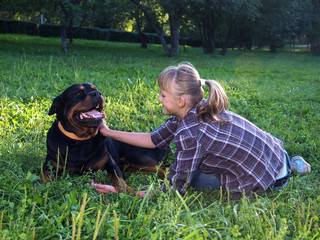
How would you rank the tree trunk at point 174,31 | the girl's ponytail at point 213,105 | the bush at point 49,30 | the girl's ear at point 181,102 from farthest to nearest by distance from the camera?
the bush at point 49,30 → the tree trunk at point 174,31 → the girl's ear at point 181,102 → the girl's ponytail at point 213,105

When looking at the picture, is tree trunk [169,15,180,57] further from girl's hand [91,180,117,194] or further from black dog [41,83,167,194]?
girl's hand [91,180,117,194]

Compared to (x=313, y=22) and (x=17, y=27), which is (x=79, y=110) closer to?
(x=17, y=27)

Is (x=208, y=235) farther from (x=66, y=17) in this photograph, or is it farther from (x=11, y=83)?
(x=66, y=17)

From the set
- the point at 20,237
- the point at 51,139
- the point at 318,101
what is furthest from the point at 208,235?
the point at 318,101

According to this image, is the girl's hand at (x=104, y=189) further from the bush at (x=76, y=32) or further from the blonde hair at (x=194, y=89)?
the bush at (x=76, y=32)

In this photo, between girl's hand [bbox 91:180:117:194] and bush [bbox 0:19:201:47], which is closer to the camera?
girl's hand [bbox 91:180:117:194]

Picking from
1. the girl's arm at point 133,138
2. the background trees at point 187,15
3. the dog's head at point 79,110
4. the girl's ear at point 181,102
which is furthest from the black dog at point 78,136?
the background trees at point 187,15

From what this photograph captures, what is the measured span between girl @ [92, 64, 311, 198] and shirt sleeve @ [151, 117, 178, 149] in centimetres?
41

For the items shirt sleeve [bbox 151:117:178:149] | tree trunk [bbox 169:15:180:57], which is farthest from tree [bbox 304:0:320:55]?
shirt sleeve [bbox 151:117:178:149]

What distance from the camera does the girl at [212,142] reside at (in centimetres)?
315

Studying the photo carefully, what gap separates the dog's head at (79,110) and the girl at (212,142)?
2.09 feet

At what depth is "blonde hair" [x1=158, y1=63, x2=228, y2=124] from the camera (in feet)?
10.3

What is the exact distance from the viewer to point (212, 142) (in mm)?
3184

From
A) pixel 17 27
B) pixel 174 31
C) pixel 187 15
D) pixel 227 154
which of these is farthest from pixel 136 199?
pixel 17 27
